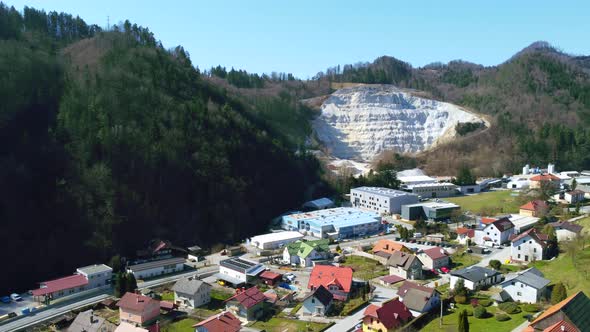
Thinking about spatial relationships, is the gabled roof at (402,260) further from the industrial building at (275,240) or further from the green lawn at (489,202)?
the green lawn at (489,202)

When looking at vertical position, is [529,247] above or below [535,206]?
below

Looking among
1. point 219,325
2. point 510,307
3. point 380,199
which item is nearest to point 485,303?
point 510,307

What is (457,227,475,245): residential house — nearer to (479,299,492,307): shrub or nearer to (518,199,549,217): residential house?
(518,199,549,217): residential house

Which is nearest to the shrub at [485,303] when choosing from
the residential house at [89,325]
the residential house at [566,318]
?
the residential house at [566,318]

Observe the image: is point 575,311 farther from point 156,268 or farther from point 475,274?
point 156,268

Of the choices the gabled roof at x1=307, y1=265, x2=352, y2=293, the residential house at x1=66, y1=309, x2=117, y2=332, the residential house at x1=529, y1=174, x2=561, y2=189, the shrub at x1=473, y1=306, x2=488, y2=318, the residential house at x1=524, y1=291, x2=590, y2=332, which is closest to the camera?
the residential house at x1=524, y1=291, x2=590, y2=332

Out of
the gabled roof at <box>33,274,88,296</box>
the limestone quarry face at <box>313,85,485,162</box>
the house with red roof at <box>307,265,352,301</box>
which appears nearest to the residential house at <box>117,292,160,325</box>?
the gabled roof at <box>33,274,88,296</box>
